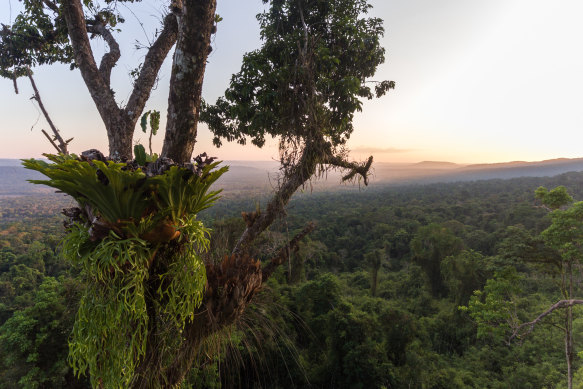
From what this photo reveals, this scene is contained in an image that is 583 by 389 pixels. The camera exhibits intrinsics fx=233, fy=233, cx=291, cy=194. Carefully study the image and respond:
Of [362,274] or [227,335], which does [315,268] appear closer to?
[362,274]

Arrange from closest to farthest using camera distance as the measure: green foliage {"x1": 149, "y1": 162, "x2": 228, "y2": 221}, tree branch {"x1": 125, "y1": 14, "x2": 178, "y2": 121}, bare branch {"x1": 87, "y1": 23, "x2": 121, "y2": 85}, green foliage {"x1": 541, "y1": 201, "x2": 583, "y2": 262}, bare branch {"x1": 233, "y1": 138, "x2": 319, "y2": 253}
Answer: green foliage {"x1": 149, "y1": 162, "x2": 228, "y2": 221} < tree branch {"x1": 125, "y1": 14, "x2": 178, "y2": 121} < bare branch {"x1": 87, "y1": 23, "x2": 121, "y2": 85} < bare branch {"x1": 233, "y1": 138, "x2": 319, "y2": 253} < green foliage {"x1": 541, "y1": 201, "x2": 583, "y2": 262}

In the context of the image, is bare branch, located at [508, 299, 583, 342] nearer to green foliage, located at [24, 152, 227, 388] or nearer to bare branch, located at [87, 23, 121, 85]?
green foliage, located at [24, 152, 227, 388]

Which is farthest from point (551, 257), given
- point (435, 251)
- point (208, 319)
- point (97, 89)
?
point (435, 251)

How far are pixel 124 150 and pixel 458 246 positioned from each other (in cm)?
2999

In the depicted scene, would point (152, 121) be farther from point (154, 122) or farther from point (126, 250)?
point (126, 250)

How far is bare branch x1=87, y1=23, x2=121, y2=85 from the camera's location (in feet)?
8.66

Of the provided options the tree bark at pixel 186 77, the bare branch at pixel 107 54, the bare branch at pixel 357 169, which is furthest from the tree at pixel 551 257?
the bare branch at pixel 107 54

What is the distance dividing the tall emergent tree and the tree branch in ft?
0.03

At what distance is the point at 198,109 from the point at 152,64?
4.16 ft

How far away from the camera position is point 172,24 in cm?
239

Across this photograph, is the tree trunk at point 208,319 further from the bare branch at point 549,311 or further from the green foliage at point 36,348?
the bare branch at point 549,311

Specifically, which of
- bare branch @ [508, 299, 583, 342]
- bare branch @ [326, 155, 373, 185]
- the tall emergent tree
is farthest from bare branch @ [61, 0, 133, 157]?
bare branch @ [508, 299, 583, 342]

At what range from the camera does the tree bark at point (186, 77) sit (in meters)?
1.62

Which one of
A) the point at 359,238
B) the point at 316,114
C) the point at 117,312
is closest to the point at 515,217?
the point at 359,238
